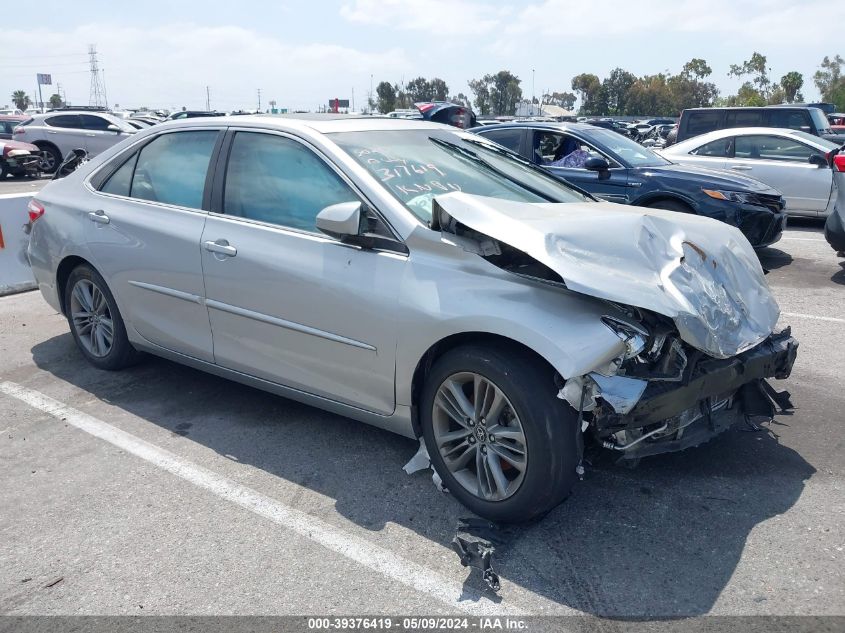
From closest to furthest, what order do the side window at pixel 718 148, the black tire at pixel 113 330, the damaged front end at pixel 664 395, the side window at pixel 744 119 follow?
the damaged front end at pixel 664 395 → the black tire at pixel 113 330 → the side window at pixel 718 148 → the side window at pixel 744 119

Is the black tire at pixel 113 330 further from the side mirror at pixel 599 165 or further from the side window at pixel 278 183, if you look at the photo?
the side mirror at pixel 599 165

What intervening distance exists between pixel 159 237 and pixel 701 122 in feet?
38.4

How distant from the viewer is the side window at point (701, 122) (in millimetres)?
13484

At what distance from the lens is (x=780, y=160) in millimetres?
11016

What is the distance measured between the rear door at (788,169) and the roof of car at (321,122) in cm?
791

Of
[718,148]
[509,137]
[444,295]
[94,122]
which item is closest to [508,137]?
[509,137]

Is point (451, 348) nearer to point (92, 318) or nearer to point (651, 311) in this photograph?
point (651, 311)

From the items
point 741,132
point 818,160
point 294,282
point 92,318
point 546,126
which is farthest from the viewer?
point 741,132

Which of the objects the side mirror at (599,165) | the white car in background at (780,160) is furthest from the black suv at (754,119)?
the side mirror at (599,165)

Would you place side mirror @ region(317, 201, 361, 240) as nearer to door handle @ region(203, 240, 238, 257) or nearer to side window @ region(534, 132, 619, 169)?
door handle @ region(203, 240, 238, 257)

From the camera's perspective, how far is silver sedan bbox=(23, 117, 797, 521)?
307cm

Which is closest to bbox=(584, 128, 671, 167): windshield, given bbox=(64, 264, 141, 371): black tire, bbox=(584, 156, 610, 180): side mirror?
bbox=(584, 156, 610, 180): side mirror

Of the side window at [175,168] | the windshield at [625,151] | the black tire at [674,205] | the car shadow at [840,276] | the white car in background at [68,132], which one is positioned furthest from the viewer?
the white car in background at [68,132]

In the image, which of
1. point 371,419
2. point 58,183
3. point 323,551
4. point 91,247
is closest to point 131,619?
point 323,551
